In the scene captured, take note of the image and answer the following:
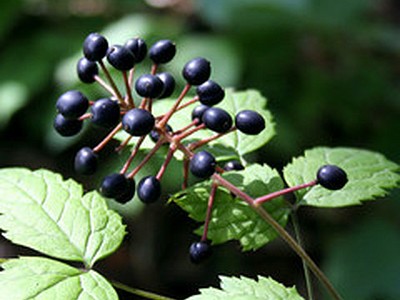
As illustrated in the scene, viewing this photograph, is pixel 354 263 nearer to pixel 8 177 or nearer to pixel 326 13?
pixel 326 13

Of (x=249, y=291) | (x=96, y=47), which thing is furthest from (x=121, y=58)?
(x=249, y=291)

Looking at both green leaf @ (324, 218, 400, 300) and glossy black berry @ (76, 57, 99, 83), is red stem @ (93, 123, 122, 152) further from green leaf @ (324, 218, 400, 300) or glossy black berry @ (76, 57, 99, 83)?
green leaf @ (324, 218, 400, 300)

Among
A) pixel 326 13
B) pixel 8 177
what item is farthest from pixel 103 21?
pixel 8 177

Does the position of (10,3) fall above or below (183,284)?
above

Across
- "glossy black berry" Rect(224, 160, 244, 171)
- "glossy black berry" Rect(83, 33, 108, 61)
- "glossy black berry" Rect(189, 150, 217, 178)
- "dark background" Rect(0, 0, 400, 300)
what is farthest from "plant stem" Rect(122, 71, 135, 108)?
"dark background" Rect(0, 0, 400, 300)

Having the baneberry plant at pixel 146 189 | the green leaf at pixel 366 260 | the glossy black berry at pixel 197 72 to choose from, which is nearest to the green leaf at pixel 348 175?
the baneberry plant at pixel 146 189

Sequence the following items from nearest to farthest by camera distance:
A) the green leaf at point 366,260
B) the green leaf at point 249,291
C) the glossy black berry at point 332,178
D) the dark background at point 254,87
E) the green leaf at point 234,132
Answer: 1. the green leaf at point 249,291
2. the glossy black berry at point 332,178
3. the green leaf at point 234,132
4. the green leaf at point 366,260
5. the dark background at point 254,87

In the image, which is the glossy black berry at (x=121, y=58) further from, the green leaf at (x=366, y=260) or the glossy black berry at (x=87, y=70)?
the green leaf at (x=366, y=260)
